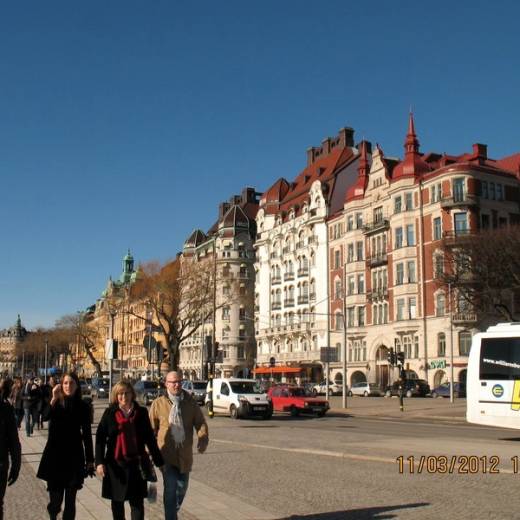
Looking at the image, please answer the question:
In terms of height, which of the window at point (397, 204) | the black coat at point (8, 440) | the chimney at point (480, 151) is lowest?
the black coat at point (8, 440)

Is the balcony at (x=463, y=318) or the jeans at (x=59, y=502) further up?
the balcony at (x=463, y=318)

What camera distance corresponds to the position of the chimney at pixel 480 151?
6570 centimetres

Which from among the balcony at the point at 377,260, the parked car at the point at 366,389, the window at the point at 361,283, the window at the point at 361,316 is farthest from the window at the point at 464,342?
the window at the point at 361,283

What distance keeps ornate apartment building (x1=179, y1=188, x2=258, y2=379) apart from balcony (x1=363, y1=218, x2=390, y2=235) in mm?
25717

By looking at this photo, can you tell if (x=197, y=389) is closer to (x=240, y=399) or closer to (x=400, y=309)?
(x=240, y=399)

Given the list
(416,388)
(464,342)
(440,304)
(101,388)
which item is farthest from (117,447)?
(101,388)

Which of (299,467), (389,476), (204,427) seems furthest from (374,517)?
(299,467)

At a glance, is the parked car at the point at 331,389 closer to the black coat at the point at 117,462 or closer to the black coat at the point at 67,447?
the black coat at the point at 67,447

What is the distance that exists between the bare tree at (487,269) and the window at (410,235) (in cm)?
1246

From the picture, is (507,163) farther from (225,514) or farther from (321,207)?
(225,514)

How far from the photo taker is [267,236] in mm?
93500

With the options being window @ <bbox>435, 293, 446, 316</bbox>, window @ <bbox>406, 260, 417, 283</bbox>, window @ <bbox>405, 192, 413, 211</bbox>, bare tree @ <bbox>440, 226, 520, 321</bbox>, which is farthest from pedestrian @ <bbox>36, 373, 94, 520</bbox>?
window @ <bbox>405, 192, 413, 211</bbox>

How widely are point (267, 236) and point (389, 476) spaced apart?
81.5m

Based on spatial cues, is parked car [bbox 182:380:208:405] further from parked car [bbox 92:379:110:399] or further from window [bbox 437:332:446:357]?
window [bbox 437:332:446:357]
